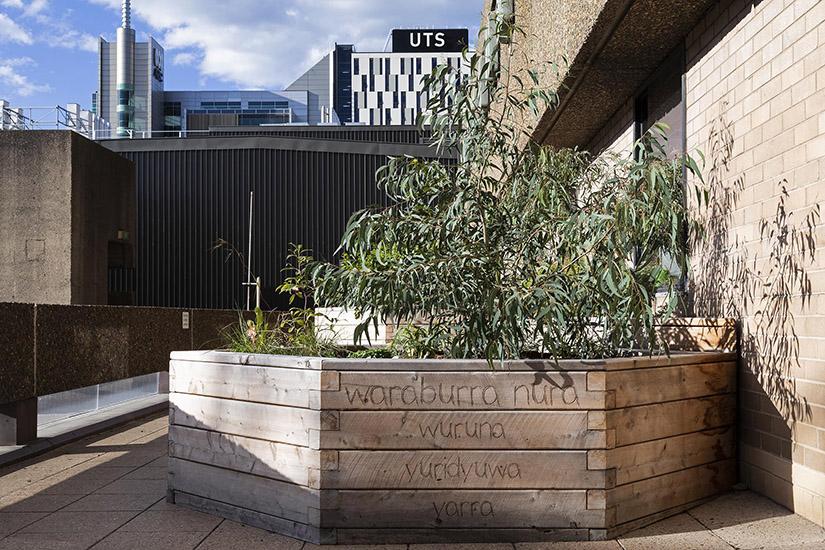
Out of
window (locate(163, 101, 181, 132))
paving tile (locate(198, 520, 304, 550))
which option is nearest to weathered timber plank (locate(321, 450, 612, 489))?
paving tile (locate(198, 520, 304, 550))

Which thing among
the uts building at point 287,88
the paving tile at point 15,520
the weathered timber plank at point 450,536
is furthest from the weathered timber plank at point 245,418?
the uts building at point 287,88

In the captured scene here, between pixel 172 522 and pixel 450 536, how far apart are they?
60.2 inches

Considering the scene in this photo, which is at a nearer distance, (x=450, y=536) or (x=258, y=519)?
(x=450, y=536)

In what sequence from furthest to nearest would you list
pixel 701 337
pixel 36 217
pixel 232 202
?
pixel 232 202
pixel 36 217
pixel 701 337

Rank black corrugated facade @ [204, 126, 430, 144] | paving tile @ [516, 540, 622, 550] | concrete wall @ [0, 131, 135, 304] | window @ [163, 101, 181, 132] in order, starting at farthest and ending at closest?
window @ [163, 101, 181, 132] < black corrugated facade @ [204, 126, 430, 144] < concrete wall @ [0, 131, 135, 304] < paving tile @ [516, 540, 622, 550]

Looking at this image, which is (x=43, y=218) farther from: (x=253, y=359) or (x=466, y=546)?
(x=466, y=546)

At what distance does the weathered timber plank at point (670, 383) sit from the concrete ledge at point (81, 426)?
472cm

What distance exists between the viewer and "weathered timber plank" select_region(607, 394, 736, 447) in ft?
14.0

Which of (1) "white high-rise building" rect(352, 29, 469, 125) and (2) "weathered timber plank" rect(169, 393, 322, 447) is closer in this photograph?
(2) "weathered timber plank" rect(169, 393, 322, 447)

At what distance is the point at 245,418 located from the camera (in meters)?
4.54

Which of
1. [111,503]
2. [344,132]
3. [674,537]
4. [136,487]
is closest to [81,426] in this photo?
[136,487]

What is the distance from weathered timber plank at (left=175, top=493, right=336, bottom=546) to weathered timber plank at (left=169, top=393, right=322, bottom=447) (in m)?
0.39

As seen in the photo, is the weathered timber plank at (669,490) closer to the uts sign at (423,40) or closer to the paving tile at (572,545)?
the paving tile at (572,545)

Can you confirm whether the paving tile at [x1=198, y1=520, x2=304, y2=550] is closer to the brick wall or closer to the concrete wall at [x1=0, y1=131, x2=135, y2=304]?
the brick wall
